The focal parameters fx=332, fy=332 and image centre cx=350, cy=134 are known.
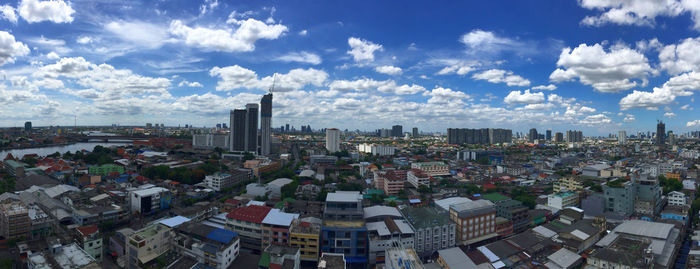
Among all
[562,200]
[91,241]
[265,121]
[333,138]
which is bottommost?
[91,241]

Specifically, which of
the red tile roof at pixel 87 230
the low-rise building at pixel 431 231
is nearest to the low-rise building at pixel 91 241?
the red tile roof at pixel 87 230

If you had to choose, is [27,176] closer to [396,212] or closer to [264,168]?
[264,168]

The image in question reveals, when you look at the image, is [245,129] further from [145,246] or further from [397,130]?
[397,130]

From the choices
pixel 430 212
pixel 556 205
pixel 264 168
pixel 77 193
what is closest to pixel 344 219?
pixel 430 212

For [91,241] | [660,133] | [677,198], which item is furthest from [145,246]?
[660,133]

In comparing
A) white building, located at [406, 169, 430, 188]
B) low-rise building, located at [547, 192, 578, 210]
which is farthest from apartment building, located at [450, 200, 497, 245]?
white building, located at [406, 169, 430, 188]
